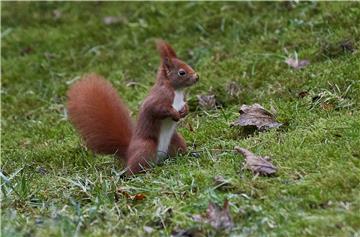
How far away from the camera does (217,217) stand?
3.56 meters

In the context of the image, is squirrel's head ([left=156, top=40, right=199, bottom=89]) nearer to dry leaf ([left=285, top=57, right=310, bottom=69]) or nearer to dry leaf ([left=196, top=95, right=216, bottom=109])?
dry leaf ([left=196, top=95, right=216, bottom=109])

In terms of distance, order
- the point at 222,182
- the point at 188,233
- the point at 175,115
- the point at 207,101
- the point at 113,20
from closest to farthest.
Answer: the point at 188,233 → the point at 222,182 → the point at 175,115 → the point at 207,101 → the point at 113,20

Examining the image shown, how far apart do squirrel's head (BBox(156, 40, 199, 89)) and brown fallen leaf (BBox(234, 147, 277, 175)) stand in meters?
0.72

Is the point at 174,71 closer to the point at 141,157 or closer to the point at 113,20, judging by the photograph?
the point at 141,157

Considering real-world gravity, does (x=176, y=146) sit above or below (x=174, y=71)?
below

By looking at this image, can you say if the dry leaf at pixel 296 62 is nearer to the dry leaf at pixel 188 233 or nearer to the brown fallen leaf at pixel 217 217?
the brown fallen leaf at pixel 217 217

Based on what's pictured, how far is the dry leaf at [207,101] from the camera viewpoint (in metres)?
5.79

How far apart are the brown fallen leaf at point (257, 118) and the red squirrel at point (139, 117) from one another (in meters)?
0.43

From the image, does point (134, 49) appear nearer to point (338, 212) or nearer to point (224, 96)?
point (224, 96)

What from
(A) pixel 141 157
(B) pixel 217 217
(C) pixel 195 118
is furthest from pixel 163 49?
(B) pixel 217 217

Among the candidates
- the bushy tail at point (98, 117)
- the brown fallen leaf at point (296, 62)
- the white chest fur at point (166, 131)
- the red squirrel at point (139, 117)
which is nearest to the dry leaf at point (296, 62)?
the brown fallen leaf at point (296, 62)

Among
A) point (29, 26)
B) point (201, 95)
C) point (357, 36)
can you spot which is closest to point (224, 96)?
point (201, 95)

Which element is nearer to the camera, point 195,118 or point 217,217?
Result: point 217,217

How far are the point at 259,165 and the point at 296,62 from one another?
209cm
